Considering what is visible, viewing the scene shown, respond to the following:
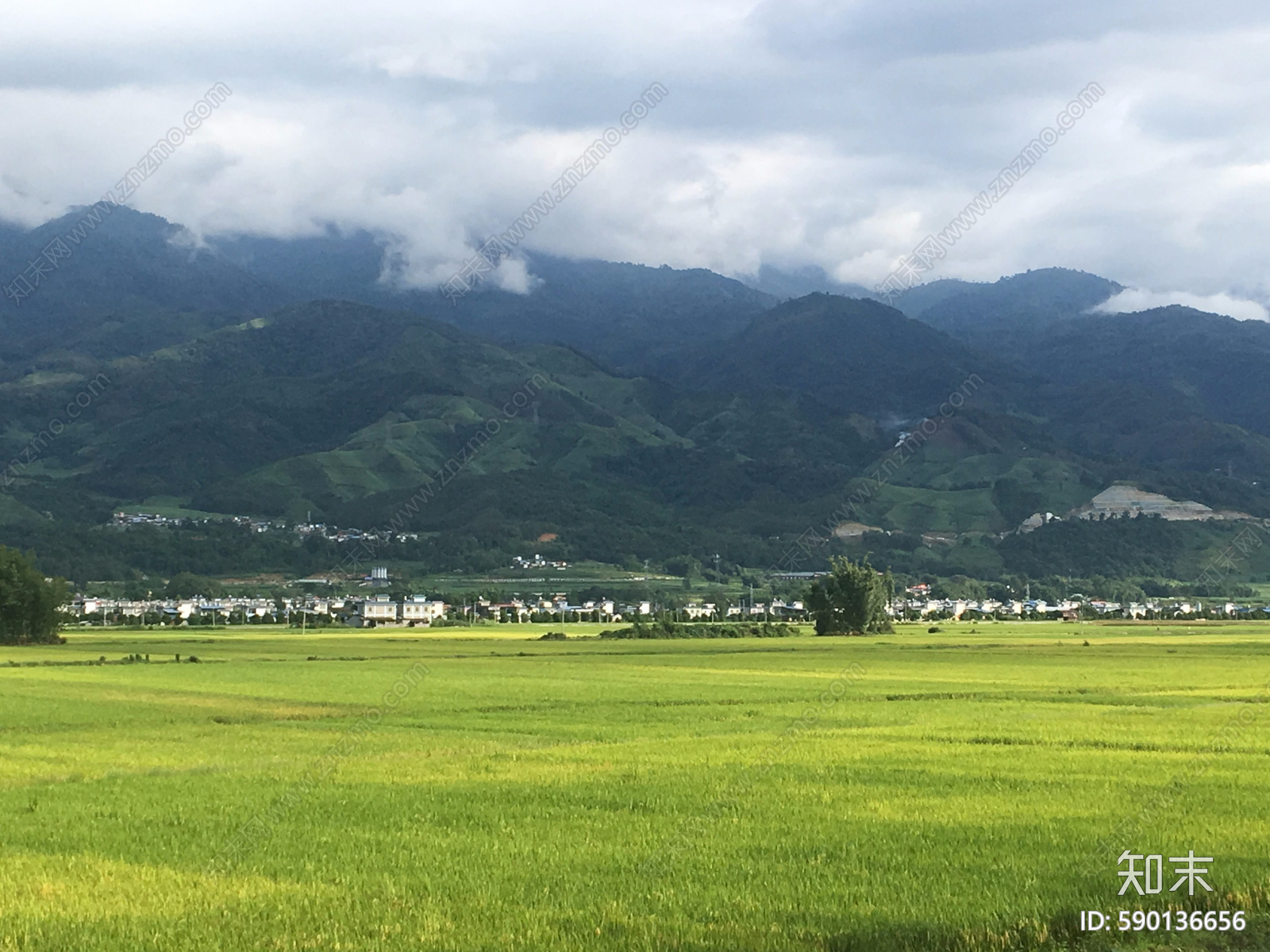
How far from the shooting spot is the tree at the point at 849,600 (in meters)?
139

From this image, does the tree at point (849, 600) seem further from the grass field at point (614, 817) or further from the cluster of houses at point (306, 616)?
the grass field at point (614, 817)

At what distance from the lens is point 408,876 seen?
18531 mm

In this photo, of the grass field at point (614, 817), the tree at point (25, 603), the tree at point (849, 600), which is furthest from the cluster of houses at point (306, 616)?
the grass field at point (614, 817)

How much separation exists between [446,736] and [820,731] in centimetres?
1083

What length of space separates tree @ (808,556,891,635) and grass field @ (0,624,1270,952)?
273ft

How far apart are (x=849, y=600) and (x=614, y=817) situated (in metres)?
119

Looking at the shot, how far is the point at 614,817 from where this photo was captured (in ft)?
75.9

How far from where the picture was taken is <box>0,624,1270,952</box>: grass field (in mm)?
15938

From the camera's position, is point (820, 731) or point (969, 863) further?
point (820, 731)

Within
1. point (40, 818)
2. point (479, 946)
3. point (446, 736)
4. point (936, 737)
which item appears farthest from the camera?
point (446, 736)

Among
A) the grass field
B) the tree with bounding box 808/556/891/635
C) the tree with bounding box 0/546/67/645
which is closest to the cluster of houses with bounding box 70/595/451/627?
the tree with bounding box 0/546/67/645

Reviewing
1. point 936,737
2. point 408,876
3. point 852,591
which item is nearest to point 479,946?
point 408,876

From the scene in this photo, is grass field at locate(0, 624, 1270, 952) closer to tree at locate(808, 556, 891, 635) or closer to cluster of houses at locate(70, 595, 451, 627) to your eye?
tree at locate(808, 556, 891, 635)

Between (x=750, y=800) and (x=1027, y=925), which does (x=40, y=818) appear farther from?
(x=1027, y=925)
